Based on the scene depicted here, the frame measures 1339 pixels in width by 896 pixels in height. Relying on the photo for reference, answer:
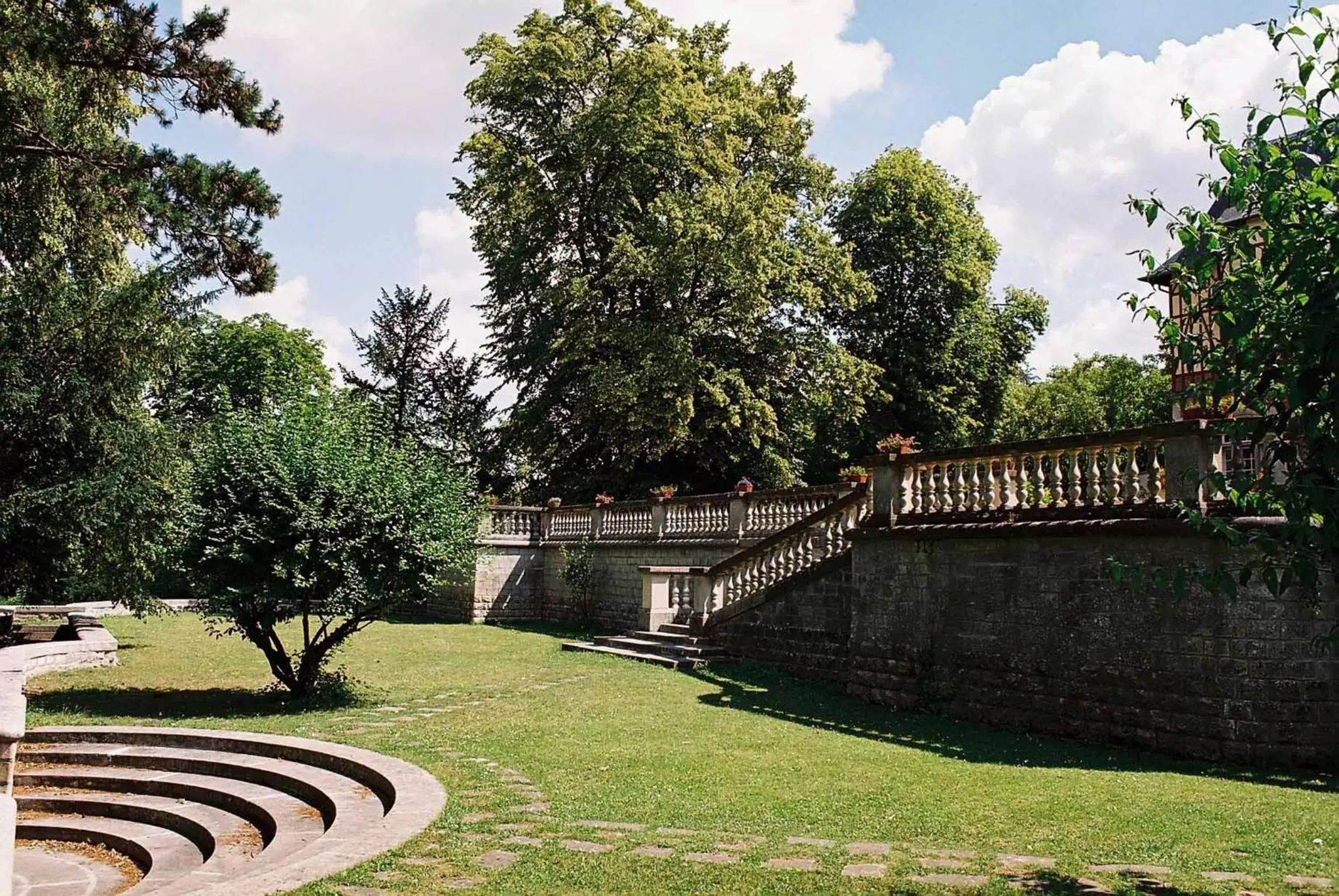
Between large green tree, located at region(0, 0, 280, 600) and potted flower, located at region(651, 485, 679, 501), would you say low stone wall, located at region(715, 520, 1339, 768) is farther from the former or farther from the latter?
large green tree, located at region(0, 0, 280, 600)

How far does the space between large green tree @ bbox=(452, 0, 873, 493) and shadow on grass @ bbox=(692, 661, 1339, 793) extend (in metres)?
12.3

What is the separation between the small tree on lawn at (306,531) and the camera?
1304 centimetres

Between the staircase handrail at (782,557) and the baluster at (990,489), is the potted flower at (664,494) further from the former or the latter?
the baluster at (990,489)

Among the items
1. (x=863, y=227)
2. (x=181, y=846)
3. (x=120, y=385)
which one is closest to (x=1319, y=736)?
(x=181, y=846)

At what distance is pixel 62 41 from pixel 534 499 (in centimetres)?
2310

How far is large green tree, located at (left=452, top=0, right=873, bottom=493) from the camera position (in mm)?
27562

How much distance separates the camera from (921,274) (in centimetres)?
3447

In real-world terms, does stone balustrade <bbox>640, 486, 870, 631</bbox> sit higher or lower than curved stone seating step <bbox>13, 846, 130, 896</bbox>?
higher

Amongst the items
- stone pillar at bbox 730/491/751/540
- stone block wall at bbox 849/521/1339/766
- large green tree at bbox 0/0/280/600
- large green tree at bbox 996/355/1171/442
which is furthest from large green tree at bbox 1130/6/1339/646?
large green tree at bbox 996/355/1171/442

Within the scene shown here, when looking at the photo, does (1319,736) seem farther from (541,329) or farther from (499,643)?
(541,329)

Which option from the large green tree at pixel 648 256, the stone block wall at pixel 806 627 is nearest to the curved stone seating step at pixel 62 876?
→ the stone block wall at pixel 806 627

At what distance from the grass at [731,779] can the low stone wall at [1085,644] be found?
0.40 metres

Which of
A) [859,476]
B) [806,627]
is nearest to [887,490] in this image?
[859,476]

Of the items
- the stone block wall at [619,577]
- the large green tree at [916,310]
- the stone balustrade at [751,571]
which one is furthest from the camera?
the large green tree at [916,310]
